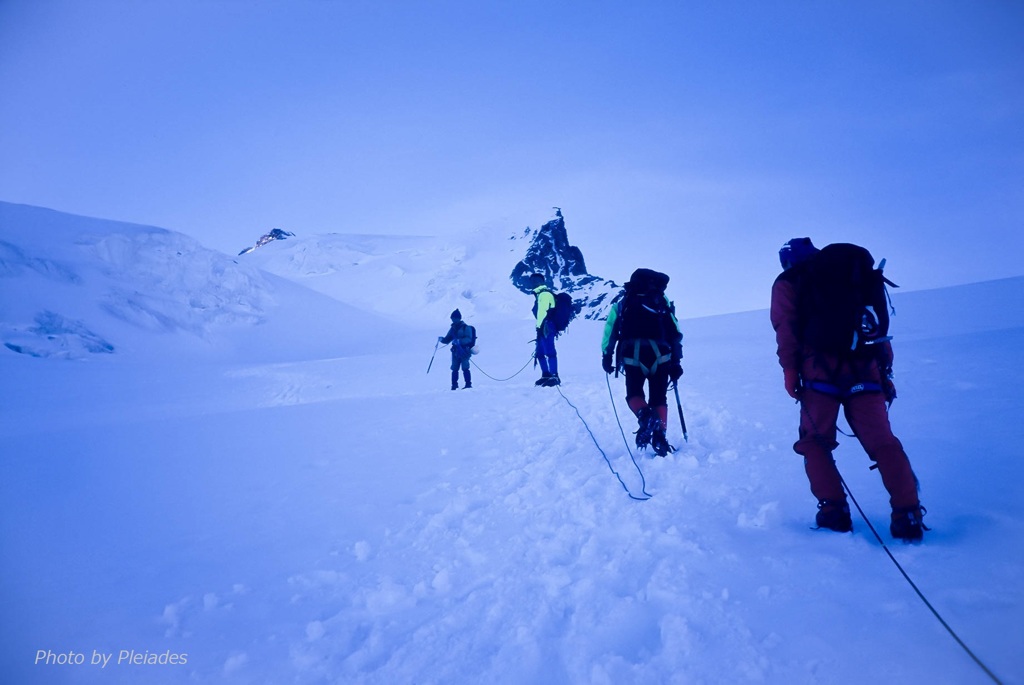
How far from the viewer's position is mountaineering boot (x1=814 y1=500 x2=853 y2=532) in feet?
9.29

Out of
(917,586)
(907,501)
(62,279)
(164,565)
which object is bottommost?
(164,565)

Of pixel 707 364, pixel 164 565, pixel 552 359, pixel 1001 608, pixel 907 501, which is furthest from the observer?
pixel 707 364

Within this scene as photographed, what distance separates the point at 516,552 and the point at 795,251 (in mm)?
2740

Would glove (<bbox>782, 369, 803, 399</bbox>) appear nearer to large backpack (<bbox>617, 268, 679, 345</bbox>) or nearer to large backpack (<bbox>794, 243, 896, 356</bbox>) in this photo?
large backpack (<bbox>794, 243, 896, 356</bbox>)

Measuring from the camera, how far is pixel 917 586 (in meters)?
2.21

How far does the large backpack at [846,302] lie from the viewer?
2.87 m

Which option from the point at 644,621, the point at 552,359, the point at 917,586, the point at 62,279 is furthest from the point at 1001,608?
the point at 62,279

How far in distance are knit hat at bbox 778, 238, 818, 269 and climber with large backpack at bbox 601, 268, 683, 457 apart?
64.2 inches

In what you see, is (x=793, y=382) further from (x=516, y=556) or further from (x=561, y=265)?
(x=561, y=265)

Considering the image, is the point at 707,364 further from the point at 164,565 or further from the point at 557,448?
the point at 164,565

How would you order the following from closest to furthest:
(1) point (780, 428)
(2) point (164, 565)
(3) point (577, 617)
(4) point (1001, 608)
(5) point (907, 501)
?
(4) point (1001, 608), (3) point (577, 617), (5) point (907, 501), (2) point (164, 565), (1) point (780, 428)

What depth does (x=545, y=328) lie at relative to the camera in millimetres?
9711

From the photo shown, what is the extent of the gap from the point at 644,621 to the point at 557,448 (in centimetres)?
322

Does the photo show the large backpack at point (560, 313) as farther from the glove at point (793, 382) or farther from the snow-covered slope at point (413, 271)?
the snow-covered slope at point (413, 271)
